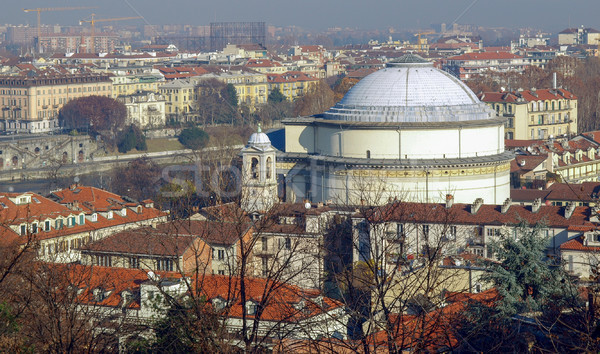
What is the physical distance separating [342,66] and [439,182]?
70.6m

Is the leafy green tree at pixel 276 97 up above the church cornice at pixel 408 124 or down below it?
below

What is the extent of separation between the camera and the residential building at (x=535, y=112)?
142 feet

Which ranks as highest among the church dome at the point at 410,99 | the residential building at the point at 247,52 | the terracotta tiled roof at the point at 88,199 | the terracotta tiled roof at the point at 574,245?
the residential building at the point at 247,52

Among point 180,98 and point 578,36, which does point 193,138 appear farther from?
point 578,36

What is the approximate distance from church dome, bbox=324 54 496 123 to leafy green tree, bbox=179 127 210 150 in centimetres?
2616

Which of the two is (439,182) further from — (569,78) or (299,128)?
(569,78)

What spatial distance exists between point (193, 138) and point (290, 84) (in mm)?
23625

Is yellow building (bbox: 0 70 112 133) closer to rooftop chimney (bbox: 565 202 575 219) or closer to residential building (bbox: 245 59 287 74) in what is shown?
residential building (bbox: 245 59 287 74)

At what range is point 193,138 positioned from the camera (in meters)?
54.3

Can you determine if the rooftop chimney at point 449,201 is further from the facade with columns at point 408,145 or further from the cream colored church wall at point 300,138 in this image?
the cream colored church wall at point 300,138

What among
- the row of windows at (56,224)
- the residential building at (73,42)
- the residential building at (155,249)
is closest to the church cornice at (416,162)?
the row of windows at (56,224)

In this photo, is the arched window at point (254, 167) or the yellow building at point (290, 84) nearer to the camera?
the arched window at point (254, 167)

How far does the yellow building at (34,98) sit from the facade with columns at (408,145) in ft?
122

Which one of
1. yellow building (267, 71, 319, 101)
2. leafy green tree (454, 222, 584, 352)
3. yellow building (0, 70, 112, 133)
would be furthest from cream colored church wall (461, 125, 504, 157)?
yellow building (267, 71, 319, 101)
